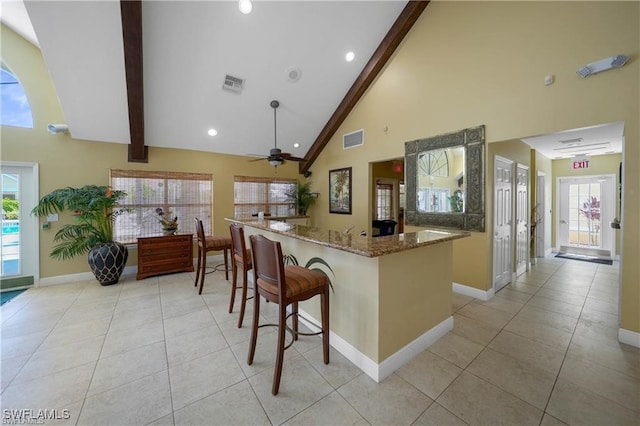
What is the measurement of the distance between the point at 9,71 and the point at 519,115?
734cm

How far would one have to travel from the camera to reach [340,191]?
5.87 m

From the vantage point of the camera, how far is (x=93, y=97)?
3707 millimetres

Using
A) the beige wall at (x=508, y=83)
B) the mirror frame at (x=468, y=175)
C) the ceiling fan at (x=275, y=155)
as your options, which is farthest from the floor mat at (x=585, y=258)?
the ceiling fan at (x=275, y=155)

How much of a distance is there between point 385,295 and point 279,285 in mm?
821

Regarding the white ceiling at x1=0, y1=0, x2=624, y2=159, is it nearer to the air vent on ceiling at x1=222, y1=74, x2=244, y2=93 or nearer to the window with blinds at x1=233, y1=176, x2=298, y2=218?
the air vent on ceiling at x1=222, y1=74, x2=244, y2=93

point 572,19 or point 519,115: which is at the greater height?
point 572,19

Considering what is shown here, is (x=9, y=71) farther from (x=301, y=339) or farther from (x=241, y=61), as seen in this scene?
(x=301, y=339)

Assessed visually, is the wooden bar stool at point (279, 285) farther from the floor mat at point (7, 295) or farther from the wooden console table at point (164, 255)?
the floor mat at point (7, 295)

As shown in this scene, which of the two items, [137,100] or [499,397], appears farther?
[137,100]

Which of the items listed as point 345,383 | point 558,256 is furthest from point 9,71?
point 558,256

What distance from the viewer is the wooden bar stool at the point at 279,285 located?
178 centimetres

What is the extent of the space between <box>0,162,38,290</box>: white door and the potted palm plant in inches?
9.3

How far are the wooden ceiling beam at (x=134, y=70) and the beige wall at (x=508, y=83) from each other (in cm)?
368

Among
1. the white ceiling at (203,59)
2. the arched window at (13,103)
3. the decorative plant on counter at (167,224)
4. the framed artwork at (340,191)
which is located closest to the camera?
the white ceiling at (203,59)
